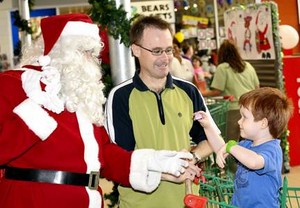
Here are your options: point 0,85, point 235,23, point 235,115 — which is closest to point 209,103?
point 235,115

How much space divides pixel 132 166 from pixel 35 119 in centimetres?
53

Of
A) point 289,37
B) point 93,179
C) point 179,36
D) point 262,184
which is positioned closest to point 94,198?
point 93,179

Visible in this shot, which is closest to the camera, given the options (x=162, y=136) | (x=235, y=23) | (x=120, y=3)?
(x=162, y=136)

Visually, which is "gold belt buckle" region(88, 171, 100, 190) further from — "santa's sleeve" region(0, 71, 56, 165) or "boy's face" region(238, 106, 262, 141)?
"boy's face" region(238, 106, 262, 141)

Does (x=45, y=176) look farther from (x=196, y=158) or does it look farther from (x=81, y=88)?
(x=196, y=158)

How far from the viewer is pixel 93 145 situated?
269cm

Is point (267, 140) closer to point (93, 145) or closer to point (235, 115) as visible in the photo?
point (93, 145)

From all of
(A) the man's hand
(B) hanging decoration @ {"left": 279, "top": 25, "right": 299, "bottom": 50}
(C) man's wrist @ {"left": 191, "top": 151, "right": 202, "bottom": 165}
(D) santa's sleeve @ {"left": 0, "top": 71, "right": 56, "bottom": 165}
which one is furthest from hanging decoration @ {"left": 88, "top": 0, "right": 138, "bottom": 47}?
(B) hanging decoration @ {"left": 279, "top": 25, "right": 299, "bottom": 50}

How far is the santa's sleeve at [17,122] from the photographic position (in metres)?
2.51

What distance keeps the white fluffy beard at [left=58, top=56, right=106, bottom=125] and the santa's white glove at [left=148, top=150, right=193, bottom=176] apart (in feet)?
1.07

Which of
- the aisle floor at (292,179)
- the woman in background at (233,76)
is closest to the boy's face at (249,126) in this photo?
the aisle floor at (292,179)

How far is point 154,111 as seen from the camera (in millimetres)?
2971

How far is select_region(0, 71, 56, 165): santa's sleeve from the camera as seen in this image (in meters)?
2.51

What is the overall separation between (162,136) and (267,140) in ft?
1.68
